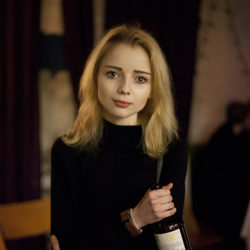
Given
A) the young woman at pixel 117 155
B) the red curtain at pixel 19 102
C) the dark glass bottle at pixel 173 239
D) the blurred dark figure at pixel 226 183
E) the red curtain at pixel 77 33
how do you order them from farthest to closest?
the blurred dark figure at pixel 226 183
the red curtain at pixel 77 33
the red curtain at pixel 19 102
the young woman at pixel 117 155
the dark glass bottle at pixel 173 239

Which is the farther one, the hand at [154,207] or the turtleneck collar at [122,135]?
the turtleneck collar at [122,135]

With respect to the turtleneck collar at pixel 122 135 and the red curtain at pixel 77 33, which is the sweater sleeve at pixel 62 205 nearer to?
the turtleneck collar at pixel 122 135

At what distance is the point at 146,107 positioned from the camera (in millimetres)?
1027

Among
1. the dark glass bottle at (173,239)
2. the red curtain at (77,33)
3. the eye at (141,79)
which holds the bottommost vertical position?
the dark glass bottle at (173,239)

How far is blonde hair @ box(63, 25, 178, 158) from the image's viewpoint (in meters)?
0.90

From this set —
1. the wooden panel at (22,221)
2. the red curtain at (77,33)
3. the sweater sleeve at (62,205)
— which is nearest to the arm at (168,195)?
the sweater sleeve at (62,205)

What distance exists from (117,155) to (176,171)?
19 cm

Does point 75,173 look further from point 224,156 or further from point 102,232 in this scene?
point 224,156

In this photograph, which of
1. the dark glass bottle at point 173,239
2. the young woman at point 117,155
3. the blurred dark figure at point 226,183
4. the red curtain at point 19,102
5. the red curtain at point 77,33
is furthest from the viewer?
the blurred dark figure at point 226,183

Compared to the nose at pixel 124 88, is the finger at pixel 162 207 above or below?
below

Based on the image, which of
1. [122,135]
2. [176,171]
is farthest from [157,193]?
[122,135]

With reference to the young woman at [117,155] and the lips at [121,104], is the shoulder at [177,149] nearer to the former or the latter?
the young woman at [117,155]

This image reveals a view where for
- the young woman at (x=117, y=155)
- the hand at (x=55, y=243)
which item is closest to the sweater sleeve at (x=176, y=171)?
the young woman at (x=117, y=155)

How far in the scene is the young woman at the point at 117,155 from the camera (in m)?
0.86
